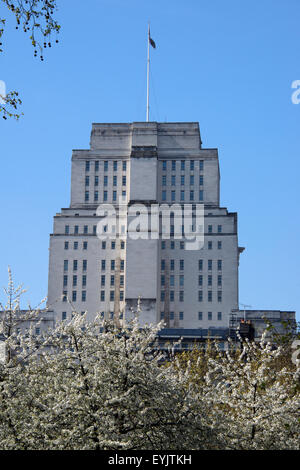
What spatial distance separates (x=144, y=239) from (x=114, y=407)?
14104cm

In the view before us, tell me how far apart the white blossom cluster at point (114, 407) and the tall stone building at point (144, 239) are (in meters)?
129

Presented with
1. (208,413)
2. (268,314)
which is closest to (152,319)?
(268,314)

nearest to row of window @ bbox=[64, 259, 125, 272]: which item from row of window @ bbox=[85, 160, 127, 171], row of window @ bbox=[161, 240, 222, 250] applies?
row of window @ bbox=[161, 240, 222, 250]

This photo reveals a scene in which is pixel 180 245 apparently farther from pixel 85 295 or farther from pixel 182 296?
pixel 85 295

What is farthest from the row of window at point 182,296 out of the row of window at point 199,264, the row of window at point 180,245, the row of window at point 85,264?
the row of window at point 85,264

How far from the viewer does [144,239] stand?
566 feet

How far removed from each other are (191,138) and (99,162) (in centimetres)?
2191

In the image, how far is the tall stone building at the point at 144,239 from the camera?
168375 mm

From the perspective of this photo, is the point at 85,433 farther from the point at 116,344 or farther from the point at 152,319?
the point at 152,319

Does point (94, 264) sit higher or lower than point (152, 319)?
higher

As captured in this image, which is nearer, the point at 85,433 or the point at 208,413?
the point at 85,433

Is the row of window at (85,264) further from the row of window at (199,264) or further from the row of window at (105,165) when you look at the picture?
the row of window at (105,165)

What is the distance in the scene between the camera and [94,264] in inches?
6781

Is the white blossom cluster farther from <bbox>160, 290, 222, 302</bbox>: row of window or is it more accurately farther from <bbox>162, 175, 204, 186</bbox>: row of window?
<bbox>162, 175, 204, 186</bbox>: row of window
